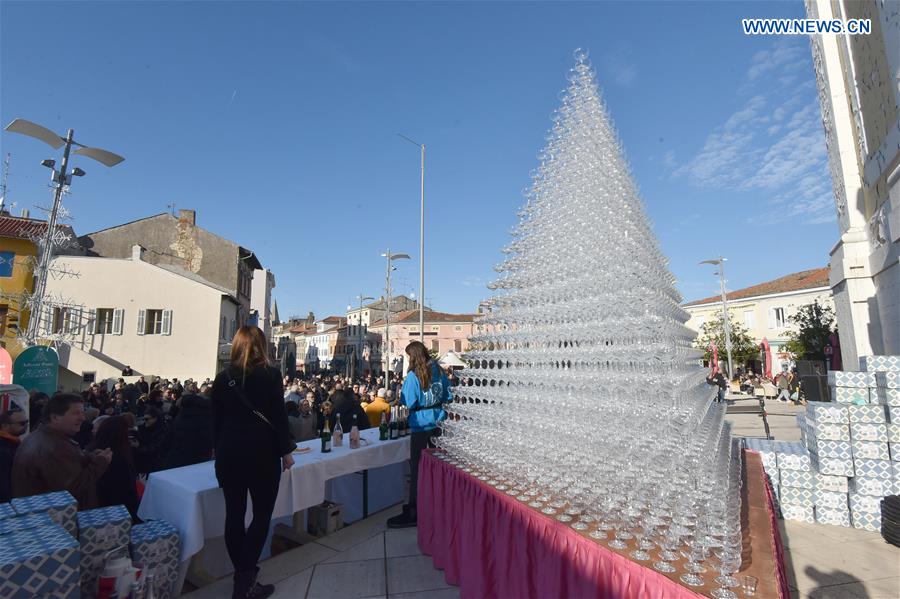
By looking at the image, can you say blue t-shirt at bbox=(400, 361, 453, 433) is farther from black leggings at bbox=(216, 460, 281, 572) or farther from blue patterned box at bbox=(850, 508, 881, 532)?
blue patterned box at bbox=(850, 508, 881, 532)

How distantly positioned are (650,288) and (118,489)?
14.0 feet

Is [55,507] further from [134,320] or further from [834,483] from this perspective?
[134,320]

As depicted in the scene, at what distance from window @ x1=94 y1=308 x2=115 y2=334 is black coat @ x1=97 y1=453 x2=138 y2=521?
21.4 m

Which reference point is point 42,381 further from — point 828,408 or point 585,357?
point 828,408

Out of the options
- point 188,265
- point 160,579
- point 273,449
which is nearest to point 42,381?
point 160,579

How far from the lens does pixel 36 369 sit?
7848 mm

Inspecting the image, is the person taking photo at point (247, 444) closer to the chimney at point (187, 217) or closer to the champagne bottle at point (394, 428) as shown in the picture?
the champagne bottle at point (394, 428)

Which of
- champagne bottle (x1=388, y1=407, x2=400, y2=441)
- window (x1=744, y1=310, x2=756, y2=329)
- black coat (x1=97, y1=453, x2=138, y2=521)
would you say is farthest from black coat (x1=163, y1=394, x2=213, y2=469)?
window (x1=744, y1=310, x2=756, y2=329)

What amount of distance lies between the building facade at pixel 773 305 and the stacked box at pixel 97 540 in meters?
31.1

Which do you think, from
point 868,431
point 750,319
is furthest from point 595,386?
point 750,319

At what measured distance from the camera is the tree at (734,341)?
30.5 metres

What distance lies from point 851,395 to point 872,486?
93cm

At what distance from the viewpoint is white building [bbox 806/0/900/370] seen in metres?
5.73

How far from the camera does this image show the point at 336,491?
17.3ft
